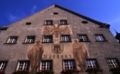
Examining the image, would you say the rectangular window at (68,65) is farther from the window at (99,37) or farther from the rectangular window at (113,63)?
the window at (99,37)

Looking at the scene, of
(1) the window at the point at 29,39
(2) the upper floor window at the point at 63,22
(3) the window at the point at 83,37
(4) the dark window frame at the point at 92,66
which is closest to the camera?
(4) the dark window frame at the point at 92,66

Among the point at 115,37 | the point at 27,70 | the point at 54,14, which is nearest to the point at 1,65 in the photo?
the point at 27,70

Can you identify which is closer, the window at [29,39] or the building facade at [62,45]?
the building facade at [62,45]

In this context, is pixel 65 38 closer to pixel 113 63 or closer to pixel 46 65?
pixel 46 65

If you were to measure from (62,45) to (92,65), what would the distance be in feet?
11.3

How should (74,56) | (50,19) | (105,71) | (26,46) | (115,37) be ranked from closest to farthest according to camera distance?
(105,71), (74,56), (26,46), (115,37), (50,19)

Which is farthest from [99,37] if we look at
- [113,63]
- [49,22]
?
[49,22]

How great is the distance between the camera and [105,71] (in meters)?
13.4

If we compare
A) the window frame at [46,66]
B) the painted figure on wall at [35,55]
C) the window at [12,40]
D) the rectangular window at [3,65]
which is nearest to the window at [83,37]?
the painted figure on wall at [35,55]

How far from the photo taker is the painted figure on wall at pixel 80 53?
1403 centimetres

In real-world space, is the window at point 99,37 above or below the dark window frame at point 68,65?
above

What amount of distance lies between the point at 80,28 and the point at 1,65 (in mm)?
8992

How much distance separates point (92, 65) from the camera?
14117 millimetres

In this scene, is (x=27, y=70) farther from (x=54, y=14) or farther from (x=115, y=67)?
(x=54, y=14)
